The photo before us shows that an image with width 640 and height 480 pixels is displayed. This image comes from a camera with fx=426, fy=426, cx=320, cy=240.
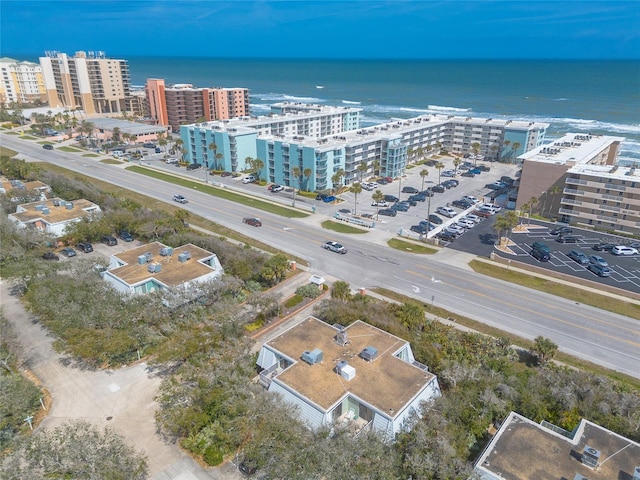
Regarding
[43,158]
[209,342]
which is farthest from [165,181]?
[209,342]

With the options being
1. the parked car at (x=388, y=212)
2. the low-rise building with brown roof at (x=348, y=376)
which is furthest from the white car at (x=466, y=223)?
the low-rise building with brown roof at (x=348, y=376)

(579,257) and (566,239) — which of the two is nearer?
(579,257)

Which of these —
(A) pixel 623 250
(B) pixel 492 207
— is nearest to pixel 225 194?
(B) pixel 492 207

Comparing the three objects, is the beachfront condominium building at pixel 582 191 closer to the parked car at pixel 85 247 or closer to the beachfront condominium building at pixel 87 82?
the parked car at pixel 85 247

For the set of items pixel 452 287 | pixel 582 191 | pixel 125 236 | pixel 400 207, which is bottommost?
pixel 452 287

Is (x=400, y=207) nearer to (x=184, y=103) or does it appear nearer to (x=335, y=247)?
(x=335, y=247)

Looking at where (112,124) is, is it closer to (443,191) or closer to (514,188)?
(443,191)
